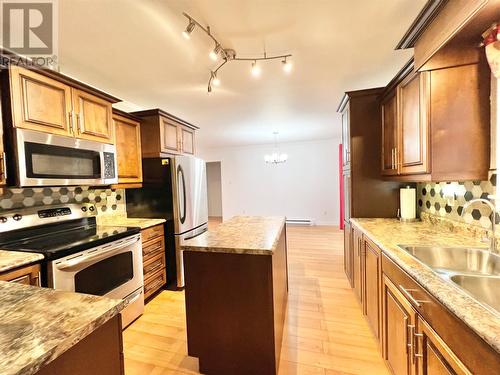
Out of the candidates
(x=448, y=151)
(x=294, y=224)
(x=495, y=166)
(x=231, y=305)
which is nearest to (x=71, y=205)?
(x=231, y=305)

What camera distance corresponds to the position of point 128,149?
2.73 metres

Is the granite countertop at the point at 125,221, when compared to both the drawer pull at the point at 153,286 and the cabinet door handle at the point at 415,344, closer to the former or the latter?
the drawer pull at the point at 153,286

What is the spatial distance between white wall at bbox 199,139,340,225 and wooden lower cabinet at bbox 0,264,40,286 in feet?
19.4

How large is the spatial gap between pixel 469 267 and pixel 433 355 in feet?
2.38

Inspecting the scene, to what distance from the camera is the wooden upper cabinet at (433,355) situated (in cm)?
81

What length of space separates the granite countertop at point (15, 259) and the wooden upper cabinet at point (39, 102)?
89cm

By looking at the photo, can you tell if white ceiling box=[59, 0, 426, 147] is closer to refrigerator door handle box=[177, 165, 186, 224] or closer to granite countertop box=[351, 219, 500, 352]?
refrigerator door handle box=[177, 165, 186, 224]

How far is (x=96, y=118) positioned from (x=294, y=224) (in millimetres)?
5498

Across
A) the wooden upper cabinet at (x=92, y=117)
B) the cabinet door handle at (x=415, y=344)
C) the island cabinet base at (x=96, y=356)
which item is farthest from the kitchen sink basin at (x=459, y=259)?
the wooden upper cabinet at (x=92, y=117)

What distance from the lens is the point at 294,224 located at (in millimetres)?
6586

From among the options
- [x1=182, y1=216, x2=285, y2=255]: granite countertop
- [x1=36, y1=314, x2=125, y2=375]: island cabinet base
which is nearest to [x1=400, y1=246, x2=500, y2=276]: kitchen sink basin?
[x1=182, y1=216, x2=285, y2=255]: granite countertop

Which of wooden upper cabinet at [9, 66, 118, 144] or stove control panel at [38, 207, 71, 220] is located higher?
wooden upper cabinet at [9, 66, 118, 144]

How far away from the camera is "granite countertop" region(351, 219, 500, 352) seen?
0.73 metres

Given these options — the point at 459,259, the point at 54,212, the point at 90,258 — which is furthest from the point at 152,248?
the point at 459,259
